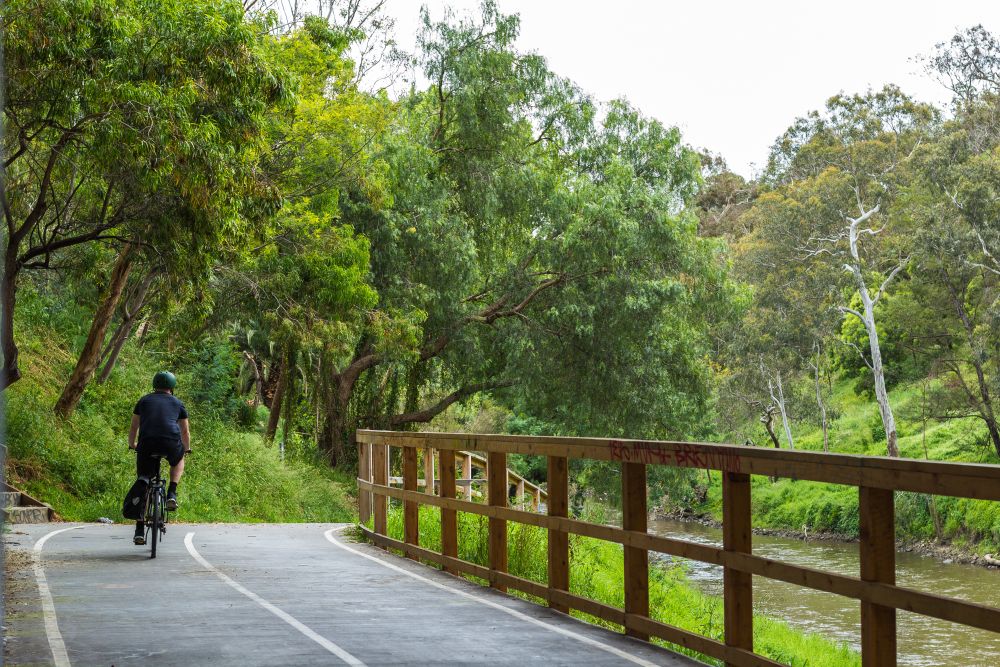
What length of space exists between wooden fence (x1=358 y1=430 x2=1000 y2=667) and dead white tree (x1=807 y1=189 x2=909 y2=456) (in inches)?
1513

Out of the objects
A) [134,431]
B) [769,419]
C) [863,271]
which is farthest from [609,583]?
[769,419]

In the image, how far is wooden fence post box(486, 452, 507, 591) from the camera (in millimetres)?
9961

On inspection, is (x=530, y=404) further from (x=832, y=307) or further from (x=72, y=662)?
(x=72, y=662)

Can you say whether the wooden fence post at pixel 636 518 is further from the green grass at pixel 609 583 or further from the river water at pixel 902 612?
the river water at pixel 902 612

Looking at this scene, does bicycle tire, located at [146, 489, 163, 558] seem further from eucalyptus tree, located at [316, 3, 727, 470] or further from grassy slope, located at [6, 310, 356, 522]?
eucalyptus tree, located at [316, 3, 727, 470]

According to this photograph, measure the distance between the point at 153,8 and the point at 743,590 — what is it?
10024 mm

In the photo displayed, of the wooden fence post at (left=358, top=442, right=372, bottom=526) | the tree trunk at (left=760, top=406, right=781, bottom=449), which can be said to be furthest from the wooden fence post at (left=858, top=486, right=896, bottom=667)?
the tree trunk at (left=760, top=406, right=781, bottom=449)

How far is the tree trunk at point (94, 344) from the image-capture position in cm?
2297

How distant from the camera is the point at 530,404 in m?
33.9

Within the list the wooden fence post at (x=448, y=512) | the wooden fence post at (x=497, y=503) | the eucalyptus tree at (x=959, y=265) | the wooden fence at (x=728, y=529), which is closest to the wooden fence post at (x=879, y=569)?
the wooden fence at (x=728, y=529)

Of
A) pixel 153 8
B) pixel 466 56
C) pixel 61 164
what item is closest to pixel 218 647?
pixel 153 8

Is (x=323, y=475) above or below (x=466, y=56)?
below

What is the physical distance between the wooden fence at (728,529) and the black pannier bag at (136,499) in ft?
9.80

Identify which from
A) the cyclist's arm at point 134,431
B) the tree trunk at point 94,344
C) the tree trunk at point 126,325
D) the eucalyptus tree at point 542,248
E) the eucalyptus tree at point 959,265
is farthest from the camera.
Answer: the eucalyptus tree at point 959,265
